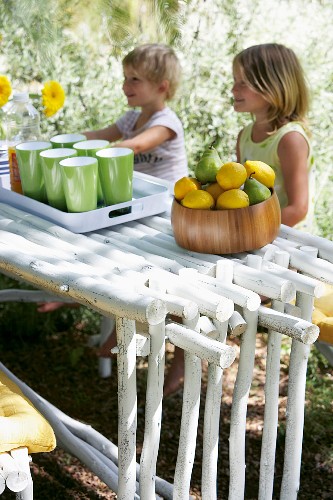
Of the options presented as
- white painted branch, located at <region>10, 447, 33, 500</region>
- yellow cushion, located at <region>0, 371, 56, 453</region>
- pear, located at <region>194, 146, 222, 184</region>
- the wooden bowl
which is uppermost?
pear, located at <region>194, 146, 222, 184</region>

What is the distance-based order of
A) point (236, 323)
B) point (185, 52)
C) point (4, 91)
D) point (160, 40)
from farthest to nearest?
point (160, 40), point (185, 52), point (4, 91), point (236, 323)

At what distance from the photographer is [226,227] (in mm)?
1829

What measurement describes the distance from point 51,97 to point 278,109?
31.0 inches

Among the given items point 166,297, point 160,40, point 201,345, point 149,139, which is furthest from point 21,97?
point 160,40

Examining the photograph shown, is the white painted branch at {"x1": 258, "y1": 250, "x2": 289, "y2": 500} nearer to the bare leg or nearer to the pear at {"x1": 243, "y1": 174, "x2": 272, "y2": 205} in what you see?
the pear at {"x1": 243, "y1": 174, "x2": 272, "y2": 205}

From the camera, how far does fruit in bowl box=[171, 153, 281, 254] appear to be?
183cm

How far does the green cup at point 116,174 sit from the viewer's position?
2080 mm

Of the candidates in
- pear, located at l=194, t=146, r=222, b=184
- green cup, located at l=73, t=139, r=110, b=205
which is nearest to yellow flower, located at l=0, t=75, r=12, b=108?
green cup, located at l=73, t=139, r=110, b=205

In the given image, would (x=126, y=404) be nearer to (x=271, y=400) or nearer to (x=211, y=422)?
(x=211, y=422)

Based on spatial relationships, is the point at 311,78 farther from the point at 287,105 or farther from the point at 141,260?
the point at 141,260

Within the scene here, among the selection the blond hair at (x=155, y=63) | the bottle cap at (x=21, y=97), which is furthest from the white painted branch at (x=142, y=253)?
the blond hair at (x=155, y=63)

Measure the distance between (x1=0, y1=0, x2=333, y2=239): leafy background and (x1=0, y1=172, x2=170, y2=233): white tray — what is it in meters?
1.68

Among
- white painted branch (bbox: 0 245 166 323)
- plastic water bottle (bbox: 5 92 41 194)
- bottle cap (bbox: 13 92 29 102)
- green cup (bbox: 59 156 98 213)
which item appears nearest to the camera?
white painted branch (bbox: 0 245 166 323)

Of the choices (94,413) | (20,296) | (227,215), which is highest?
(227,215)
